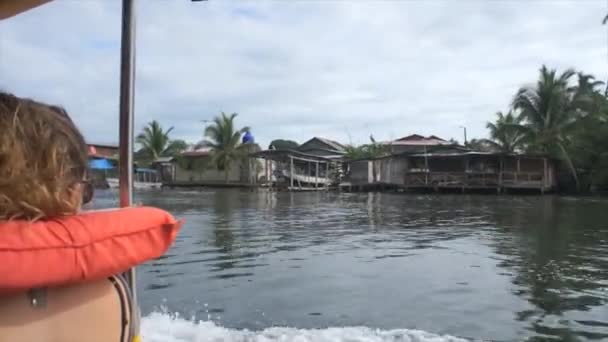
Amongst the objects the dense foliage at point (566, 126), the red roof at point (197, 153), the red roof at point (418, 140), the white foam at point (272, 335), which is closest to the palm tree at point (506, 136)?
the dense foliage at point (566, 126)

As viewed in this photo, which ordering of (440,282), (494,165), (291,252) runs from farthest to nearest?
(494,165) → (291,252) → (440,282)

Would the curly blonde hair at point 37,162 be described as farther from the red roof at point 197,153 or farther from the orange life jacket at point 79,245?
the red roof at point 197,153

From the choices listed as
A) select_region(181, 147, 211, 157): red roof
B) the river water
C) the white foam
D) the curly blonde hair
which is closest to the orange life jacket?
the curly blonde hair

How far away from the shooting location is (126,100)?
1.86 meters

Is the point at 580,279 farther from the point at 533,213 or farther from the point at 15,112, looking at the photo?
the point at 533,213

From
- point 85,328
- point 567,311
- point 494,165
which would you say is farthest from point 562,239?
point 494,165

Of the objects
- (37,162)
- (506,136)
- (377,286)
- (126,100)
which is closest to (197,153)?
(506,136)

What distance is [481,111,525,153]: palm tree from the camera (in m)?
35.2

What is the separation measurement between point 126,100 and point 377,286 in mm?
5434

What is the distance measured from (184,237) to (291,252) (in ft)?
10.4

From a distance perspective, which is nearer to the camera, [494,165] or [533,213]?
[533,213]

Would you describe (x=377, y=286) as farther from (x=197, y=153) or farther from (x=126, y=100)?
(x=197, y=153)

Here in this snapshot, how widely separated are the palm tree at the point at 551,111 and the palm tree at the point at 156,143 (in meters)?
29.0

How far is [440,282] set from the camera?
23.3 ft
